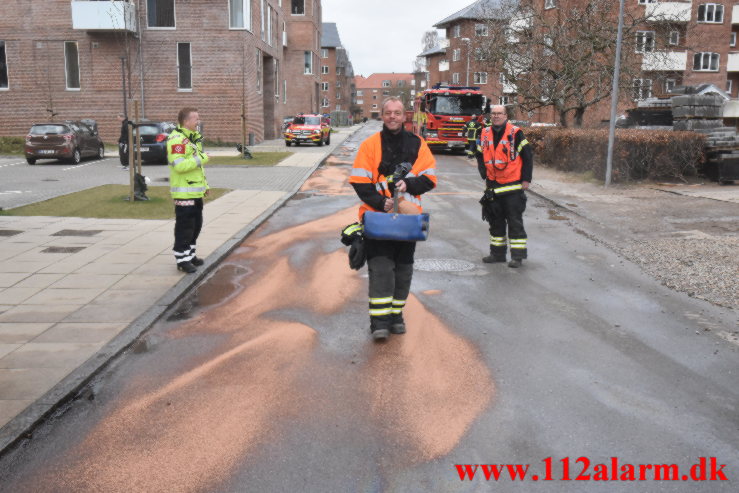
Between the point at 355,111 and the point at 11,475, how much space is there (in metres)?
117

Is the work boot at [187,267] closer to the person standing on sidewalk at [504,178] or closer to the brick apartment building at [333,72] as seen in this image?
the person standing on sidewalk at [504,178]

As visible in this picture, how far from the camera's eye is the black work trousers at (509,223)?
8.47 meters

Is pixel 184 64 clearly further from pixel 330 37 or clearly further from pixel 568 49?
pixel 330 37

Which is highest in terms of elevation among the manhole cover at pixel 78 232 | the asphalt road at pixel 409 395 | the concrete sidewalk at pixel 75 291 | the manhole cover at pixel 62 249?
the manhole cover at pixel 78 232

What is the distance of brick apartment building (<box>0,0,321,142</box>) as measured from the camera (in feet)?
111

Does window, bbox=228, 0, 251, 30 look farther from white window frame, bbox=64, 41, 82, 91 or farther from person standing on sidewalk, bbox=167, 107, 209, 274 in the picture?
person standing on sidewalk, bbox=167, 107, 209, 274

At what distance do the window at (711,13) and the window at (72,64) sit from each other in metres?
41.0

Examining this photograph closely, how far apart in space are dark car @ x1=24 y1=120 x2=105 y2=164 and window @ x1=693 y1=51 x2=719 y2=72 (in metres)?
42.2

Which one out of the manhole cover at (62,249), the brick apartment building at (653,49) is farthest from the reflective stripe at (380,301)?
the brick apartment building at (653,49)

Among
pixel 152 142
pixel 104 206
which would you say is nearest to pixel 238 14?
pixel 152 142

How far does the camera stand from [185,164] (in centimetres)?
765

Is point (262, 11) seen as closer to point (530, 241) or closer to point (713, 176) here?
point (713, 176)

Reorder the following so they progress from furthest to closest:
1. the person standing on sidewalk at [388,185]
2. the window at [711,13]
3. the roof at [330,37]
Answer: the roof at [330,37] < the window at [711,13] < the person standing on sidewalk at [388,185]

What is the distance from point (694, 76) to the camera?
48.6 metres
